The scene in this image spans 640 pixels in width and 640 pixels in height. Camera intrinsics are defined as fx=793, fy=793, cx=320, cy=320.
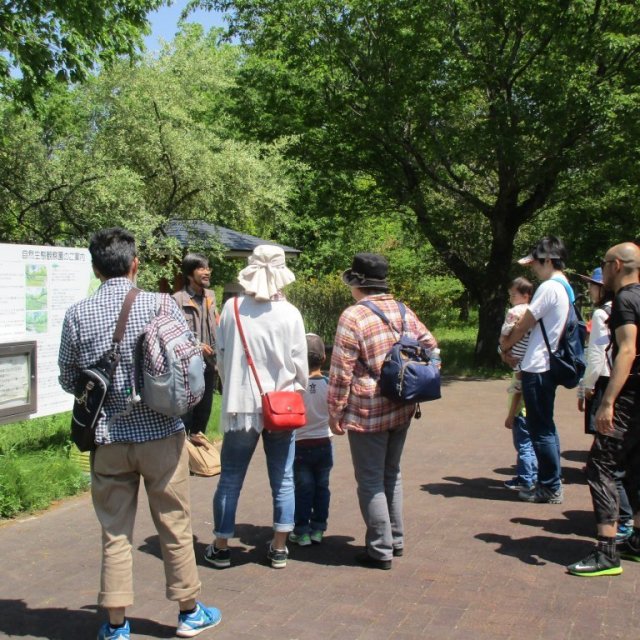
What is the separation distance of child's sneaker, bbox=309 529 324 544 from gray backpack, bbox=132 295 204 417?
189 cm

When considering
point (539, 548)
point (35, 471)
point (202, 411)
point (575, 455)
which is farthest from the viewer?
point (575, 455)

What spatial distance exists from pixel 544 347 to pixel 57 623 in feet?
12.3

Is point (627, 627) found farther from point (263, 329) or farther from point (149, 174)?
point (149, 174)

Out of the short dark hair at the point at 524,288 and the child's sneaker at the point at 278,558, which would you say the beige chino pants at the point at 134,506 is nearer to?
the child's sneaker at the point at 278,558

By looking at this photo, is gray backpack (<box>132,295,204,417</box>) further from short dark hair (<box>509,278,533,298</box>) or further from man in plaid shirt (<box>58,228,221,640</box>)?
short dark hair (<box>509,278,533,298</box>)

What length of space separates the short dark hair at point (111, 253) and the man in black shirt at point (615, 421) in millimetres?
2694

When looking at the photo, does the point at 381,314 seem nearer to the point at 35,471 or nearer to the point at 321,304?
the point at 35,471

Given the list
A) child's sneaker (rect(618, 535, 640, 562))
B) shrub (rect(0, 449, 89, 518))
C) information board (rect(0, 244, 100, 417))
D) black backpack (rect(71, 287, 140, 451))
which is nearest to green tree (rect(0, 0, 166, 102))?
information board (rect(0, 244, 100, 417))

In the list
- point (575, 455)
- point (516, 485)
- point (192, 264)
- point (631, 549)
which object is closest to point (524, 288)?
point (516, 485)

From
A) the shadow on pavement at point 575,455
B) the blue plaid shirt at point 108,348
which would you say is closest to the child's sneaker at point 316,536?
the blue plaid shirt at point 108,348

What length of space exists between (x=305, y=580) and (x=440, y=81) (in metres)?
11.6

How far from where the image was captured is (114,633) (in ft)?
11.9

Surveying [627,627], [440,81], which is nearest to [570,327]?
[627,627]

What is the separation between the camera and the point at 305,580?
14.7 ft
